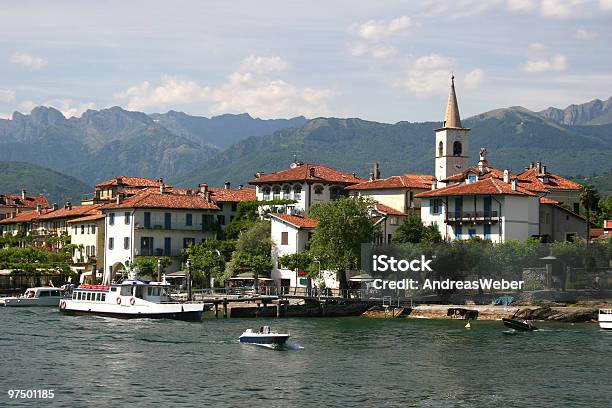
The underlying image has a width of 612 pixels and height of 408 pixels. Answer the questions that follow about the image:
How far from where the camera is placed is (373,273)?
99438 millimetres

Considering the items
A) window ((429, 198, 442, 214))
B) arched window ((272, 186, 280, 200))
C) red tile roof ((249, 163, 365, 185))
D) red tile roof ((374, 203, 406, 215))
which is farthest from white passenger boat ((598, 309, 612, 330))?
arched window ((272, 186, 280, 200))

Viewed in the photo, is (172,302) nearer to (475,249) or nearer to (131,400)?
(475,249)

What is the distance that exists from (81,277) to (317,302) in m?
43.8

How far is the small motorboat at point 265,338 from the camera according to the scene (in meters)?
65.8

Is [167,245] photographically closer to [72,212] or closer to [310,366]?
[72,212]

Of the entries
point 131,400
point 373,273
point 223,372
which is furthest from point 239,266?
point 131,400

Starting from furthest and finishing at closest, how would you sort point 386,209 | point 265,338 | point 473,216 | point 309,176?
1. point 309,176
2. point 386,209
3. point 473,216
4. point 265,338

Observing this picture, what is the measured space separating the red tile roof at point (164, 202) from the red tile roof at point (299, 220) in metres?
14.0

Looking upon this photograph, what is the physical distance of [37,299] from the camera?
108m

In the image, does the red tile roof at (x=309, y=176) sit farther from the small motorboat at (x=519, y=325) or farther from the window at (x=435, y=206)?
the small motorboat at (x=519, y=325)

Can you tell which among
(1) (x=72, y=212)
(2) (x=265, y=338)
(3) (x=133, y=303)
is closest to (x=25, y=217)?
(1) (x=72, y=212)

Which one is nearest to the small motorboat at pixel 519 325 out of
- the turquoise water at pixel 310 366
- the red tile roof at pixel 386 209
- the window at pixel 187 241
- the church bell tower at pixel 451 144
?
the turquoise water at pixel 310 366

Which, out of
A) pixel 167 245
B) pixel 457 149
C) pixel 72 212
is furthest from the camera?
pixel 72 212

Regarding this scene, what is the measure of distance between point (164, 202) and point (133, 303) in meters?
37.1
